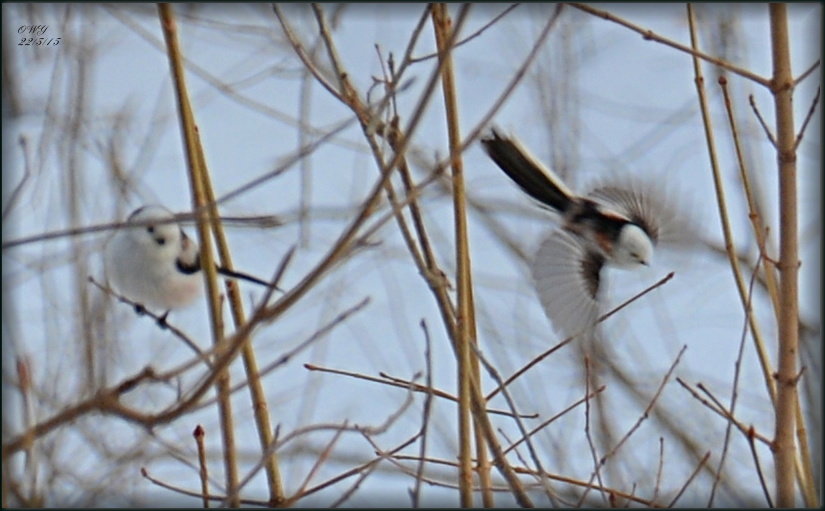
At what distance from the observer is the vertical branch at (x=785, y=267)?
0.92 m

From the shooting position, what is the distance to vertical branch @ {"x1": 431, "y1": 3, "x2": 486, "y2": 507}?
0.83 m

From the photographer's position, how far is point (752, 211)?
40.9 inches

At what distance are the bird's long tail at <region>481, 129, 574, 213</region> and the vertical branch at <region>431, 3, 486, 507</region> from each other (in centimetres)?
32

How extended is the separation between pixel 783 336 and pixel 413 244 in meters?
0.35

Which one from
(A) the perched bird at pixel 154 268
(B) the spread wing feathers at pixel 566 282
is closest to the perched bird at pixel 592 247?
(B) the spread wing feathers at pixel 566 282

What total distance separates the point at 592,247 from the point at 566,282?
0.07 metres

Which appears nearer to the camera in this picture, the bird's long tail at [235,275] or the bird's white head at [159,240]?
the bird's long tail at [235,275]

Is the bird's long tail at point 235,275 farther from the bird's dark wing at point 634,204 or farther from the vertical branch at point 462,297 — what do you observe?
the bird's dark wing at point 634,204

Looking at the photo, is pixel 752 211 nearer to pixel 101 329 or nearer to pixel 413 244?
pixel 413 244

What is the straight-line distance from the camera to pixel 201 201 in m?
0.83

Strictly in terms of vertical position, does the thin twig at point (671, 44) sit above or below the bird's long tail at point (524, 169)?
below

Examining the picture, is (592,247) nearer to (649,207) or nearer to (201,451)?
(649,207)

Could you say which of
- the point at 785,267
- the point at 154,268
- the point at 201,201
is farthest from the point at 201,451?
the point at 154,268

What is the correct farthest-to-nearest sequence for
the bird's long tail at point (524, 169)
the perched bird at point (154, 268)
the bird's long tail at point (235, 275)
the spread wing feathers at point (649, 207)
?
the perched bird at point (154, 268) < the spread wing feathers at point (649, 207) < the bird's long tail at point (524, 169) < the bird's long tail at point (235, 275)
